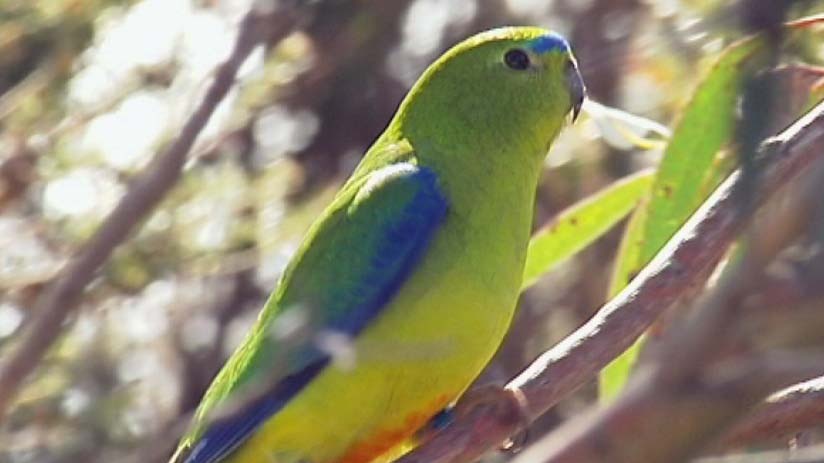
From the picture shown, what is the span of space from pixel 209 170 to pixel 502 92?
165 cm

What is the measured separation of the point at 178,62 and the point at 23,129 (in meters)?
0.47

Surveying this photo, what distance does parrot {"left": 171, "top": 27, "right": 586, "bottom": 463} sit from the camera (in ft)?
7.32

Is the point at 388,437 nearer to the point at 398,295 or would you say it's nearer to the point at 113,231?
the point at 398,295

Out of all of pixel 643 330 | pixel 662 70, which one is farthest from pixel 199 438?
pixel 662 70

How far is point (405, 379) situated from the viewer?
2213mm

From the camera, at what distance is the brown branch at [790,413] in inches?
75.0

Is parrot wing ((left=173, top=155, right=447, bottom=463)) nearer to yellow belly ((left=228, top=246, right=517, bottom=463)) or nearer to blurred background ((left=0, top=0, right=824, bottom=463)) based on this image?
yellow belly ((left=228, top=246, right=517, bottom=463))

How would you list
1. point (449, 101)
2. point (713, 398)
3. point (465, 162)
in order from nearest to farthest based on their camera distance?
point (713, 398) → point (465, 162) → point (449, 101)

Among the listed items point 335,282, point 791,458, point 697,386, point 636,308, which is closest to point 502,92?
point 335,282

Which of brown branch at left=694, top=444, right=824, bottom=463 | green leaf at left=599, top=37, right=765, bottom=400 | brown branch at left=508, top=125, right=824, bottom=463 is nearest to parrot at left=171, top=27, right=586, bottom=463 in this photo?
green leaf at left=599, top=37, right=765, bottom=400

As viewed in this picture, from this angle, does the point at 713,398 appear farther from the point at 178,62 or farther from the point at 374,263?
the point at 178,62

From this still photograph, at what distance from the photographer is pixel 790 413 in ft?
6.48

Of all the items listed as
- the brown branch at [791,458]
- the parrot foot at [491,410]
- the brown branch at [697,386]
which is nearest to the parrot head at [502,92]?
the parrot foot at [491,410]

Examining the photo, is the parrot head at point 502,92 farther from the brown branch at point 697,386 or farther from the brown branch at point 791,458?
the brown branch at point 697,386
